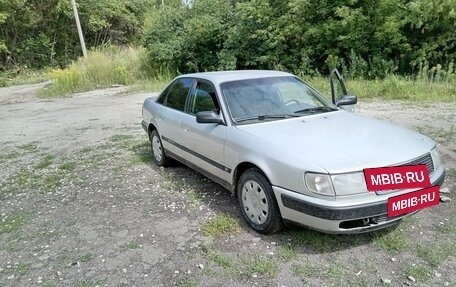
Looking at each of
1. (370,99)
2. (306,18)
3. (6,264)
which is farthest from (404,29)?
(6,264)

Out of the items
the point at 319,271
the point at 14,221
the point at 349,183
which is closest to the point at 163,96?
the point at 14,221

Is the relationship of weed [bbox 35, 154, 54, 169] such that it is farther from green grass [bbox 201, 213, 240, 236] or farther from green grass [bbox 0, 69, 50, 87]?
green grass [bbox 0, 69, 50, 87]

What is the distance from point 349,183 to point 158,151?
335cm

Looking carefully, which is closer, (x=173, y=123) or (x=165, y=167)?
(x=173, y=123)

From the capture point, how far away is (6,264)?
3.19 meters

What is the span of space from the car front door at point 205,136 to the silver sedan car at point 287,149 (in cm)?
1

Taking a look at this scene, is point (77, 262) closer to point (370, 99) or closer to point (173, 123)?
point (173, 123)

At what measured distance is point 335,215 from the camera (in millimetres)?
2723

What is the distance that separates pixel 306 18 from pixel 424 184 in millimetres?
12175

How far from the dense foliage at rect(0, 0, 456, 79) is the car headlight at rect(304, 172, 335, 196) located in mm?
9849

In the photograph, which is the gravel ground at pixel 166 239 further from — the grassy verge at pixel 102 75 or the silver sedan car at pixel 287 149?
the grassy verge at pixel 102 75

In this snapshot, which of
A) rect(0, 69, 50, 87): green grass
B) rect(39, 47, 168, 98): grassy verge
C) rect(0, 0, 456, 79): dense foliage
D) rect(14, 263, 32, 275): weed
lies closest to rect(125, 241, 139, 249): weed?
rect(14, 263, 32, 275): weed

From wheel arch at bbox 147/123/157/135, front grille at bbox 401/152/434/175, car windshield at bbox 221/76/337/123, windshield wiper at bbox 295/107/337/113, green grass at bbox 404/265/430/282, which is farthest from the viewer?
wheel arch at bbox 147/123/157/135

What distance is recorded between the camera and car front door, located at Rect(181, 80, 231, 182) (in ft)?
12.4
